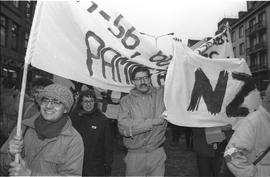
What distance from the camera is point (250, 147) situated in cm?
263

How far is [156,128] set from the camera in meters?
4.15

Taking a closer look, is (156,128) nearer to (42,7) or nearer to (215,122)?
(215,122)

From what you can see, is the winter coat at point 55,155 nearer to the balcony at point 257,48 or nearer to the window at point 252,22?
the balcony at point 257,48

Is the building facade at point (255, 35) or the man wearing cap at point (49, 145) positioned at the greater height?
the building facade at point (255, 35)

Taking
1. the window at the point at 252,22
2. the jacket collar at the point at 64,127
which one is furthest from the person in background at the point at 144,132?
the window at the point at 252,22

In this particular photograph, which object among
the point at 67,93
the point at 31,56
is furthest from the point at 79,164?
the point at 31,56

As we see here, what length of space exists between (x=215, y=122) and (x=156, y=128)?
0.77 meters

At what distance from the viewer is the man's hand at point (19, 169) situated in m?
2.52

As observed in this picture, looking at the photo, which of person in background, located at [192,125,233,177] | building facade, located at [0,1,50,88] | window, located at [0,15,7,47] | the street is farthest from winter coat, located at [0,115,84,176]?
window, located at [0,15,7,47]

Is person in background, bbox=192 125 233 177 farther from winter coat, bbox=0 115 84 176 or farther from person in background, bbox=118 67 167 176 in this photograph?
winter coat, bbox=0 115 84 176

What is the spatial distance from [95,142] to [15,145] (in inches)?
71.7

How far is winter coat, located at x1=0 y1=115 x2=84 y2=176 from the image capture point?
104 inches

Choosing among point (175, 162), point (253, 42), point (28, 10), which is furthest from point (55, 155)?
point (253, 42)

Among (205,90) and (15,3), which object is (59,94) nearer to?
(205,90)
